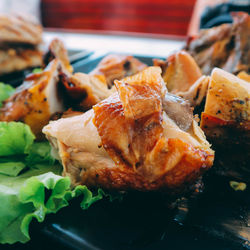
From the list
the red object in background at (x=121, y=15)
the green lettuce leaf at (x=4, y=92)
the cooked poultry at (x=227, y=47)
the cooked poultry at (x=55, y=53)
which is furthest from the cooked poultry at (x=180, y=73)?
the red object in background at (x=121, y=15)

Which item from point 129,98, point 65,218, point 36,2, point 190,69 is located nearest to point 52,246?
→ point 65,218

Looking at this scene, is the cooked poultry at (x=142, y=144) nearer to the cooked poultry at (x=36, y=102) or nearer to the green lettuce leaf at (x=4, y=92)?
the cooked poultry at (x=36, y=102)

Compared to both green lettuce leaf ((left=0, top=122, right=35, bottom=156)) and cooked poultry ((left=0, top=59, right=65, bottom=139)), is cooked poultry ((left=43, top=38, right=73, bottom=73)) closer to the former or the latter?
cooked poultry ((left=0, top=59, right=65, bottom=139))

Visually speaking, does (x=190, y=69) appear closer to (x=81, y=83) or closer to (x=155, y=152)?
(x=81, y=83)

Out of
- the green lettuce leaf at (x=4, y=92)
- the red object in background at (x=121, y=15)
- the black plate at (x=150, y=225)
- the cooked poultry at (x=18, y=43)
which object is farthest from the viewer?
the red object in background at (x=121, y=15)

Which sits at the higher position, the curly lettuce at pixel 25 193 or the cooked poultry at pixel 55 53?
the cooked poultry at pixel 55 53

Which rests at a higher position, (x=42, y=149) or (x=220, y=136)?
(x=220, y=136)
